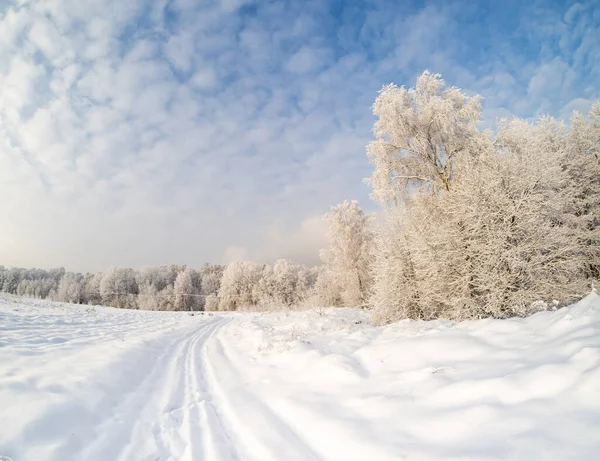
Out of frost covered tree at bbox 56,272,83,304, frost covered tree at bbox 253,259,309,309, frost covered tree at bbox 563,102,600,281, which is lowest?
frost covered tree at bbox 56,272,83,304

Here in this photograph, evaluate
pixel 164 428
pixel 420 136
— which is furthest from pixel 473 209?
pixel 164 428

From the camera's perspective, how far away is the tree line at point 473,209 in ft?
25.4

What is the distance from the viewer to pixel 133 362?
23.8 ft

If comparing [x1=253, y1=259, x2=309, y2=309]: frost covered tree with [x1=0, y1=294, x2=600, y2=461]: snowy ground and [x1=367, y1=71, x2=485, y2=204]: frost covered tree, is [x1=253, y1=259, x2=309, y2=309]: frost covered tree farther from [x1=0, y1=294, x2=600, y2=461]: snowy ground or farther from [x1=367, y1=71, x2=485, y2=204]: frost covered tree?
[x1=0, y1=294, x2=600, y2=461]: snowy ground

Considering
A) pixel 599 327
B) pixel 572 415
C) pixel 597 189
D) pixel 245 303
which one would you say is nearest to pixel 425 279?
pixel 599 327

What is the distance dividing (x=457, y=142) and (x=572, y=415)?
12.2 m

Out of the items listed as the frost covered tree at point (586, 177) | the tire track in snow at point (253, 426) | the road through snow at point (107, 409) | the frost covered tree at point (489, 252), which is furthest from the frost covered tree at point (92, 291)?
the frost covered tree at point (586, 177)

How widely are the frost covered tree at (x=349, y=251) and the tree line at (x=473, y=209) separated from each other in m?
1.28

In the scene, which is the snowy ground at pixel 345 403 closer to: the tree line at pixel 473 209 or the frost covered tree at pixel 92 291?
the tree line at pixel 473 209

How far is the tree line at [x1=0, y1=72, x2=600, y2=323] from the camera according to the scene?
774 centimetres

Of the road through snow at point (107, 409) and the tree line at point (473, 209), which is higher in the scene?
the tree line at point (473, 209)

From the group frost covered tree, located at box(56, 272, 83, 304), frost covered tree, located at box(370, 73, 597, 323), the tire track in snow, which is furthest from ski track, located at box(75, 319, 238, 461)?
frost covered tree, located at box(56, 272, 83, 304)

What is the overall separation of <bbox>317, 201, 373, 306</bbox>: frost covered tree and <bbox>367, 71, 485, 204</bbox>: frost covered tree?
36.5 ft

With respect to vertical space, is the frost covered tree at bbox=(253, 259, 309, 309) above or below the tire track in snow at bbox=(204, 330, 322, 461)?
above
